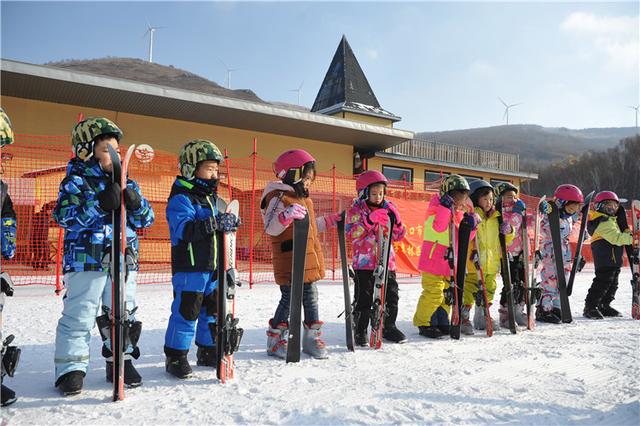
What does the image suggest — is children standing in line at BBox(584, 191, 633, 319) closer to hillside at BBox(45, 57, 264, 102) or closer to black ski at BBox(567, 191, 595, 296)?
black ski at BBox(567, 191, 595, 296)

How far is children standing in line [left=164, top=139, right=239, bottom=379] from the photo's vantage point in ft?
11.1

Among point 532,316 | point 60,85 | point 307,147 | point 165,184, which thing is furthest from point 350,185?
point 60,85

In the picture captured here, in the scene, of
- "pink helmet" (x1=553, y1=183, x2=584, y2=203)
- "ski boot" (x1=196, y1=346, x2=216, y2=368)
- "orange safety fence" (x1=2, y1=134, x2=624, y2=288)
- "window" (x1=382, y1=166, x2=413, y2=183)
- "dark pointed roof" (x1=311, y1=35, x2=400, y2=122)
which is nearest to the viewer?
"ski boot" (x1=196, y1=346, x2=216, y2=368)

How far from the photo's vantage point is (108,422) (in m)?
2.64

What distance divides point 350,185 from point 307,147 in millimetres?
6460

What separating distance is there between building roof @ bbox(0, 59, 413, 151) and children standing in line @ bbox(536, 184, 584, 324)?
1165cm

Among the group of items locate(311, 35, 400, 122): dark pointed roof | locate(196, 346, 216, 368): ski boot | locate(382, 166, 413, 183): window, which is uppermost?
locate(311, 35, 400, 122): dark pointed roof

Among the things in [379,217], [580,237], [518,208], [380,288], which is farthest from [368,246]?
[580,237]

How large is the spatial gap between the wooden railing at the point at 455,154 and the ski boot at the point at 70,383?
2038 cm

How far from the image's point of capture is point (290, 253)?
13.7ft

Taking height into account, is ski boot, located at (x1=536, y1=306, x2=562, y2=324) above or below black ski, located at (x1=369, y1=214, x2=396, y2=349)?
below

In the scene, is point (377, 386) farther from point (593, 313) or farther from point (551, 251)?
point (593, 313)

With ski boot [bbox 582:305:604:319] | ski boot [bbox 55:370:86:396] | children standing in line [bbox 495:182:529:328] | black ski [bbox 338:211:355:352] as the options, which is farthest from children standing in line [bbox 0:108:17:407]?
ski boot [bbox 582:305:604:319]

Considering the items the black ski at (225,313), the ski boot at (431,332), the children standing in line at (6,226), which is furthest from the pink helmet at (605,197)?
the children standing in line at (6,226)
